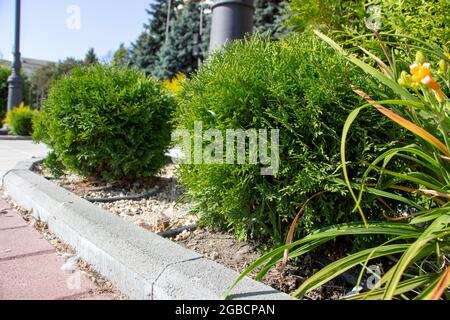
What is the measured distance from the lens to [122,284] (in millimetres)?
1726

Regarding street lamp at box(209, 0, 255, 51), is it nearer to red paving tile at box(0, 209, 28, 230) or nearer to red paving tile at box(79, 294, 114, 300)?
red paving tile at box(0, 209, 28, 230)

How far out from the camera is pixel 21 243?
2322 mm

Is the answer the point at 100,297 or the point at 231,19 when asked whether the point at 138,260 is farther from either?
the point at 231,19

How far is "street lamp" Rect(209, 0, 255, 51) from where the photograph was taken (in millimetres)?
3207

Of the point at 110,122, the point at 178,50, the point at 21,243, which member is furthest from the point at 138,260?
the point at 178,50

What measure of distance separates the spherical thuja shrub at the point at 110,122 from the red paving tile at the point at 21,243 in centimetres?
111

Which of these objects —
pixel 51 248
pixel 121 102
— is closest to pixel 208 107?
pixel 51 248

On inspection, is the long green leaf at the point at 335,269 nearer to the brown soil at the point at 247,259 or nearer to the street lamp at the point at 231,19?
the brown soil at the point at 247,259

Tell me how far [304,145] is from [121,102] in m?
2.24

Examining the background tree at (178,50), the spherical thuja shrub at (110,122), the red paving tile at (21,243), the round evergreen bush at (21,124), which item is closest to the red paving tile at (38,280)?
the red paving tile at (21,243)

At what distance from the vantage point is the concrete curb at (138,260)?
56.1 inches

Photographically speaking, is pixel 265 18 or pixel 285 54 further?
pixel 265 18
